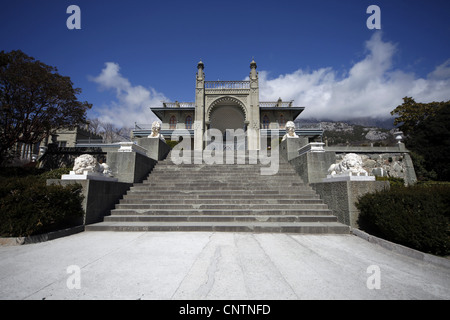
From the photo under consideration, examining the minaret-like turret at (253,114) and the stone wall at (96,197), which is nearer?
the stone wall at (96,197)

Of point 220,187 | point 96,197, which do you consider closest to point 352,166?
point 220,187

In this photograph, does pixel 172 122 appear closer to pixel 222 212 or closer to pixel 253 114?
pixel 253 114

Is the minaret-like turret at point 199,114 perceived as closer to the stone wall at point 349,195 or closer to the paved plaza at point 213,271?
the stone wall at point 349,195

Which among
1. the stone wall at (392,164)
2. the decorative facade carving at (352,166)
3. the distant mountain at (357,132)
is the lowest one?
the decorative facade carving at (352,166)

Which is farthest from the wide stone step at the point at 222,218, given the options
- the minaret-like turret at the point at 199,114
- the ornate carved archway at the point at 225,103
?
the ornate carved archway at the point at 225,103

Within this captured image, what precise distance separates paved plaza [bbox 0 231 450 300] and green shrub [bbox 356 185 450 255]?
397 mm

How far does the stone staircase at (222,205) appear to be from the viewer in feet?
17.4

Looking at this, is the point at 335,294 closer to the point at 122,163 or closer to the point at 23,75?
the point at 122,163

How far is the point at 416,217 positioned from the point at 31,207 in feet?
25.3

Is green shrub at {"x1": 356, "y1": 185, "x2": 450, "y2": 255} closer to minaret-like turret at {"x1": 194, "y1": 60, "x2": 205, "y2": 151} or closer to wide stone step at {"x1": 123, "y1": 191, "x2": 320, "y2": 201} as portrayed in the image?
wide stone step at {"x1": 123, "y1": 191, "x2": 320, "y2": 201}

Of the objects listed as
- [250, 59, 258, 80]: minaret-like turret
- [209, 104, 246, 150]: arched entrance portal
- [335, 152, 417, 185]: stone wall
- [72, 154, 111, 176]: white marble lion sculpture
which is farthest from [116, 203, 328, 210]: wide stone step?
[250, 59, 258, 80]: minaret-like turret

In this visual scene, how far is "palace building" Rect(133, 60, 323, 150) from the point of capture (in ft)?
75.9
